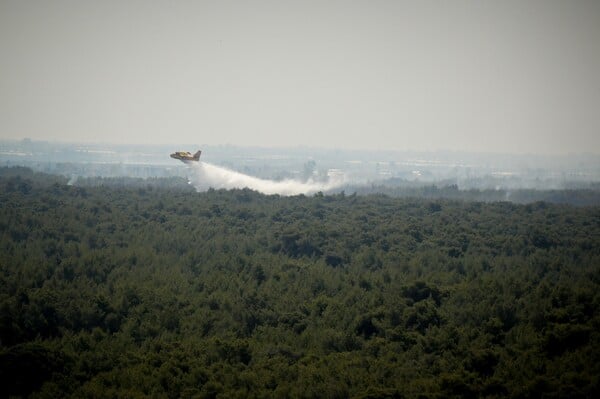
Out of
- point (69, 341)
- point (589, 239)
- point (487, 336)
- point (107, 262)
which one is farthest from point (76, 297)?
point (589, 239)

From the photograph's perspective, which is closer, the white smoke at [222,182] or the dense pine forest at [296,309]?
the dense pine forest at [296,309]

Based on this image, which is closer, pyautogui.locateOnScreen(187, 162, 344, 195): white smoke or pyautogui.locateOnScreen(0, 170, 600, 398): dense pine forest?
pyautogui.locateOnScreen(0, 170, 600, 398): dense pine forest

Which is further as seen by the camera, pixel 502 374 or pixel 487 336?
pixel 487 336

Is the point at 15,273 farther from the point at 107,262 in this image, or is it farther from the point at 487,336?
the point at 487,336

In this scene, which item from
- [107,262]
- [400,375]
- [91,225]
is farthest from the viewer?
[91,225]

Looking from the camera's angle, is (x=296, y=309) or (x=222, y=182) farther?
(x=222, y=182)

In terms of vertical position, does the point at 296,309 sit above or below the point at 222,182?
below

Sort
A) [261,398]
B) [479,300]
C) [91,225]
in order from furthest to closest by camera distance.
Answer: [91,225], [479,300], [261,398]
